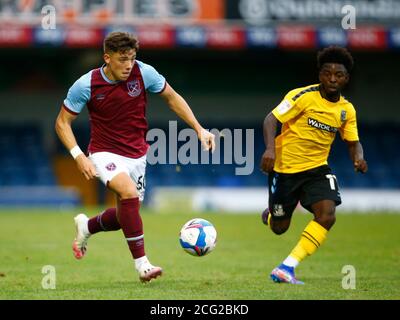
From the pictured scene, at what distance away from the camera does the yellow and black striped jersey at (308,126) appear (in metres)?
9.09

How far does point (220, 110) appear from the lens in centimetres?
2958

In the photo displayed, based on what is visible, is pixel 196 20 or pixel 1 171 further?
pixel 1 171

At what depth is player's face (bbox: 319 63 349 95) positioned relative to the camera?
29.2 ft

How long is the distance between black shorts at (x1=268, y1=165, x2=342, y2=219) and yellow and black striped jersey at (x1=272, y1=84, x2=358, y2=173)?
0.25 feet

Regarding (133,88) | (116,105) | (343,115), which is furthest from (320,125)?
(116,105)

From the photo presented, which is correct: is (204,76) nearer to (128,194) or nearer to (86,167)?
(128,194)

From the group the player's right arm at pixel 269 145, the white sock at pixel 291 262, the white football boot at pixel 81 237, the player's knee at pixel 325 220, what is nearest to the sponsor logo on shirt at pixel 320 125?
the player's right arm at pixel 269 145

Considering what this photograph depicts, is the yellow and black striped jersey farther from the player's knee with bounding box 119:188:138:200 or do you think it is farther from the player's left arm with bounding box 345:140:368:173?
the player's knee with bounding box 119:188:138:200

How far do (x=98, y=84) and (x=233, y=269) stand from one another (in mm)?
2980

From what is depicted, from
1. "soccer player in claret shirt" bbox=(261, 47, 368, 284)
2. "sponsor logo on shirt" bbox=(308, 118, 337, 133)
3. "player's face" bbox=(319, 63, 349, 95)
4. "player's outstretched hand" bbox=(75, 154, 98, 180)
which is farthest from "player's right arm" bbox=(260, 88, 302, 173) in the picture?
"player's outstretched hand" bbox=(75, 154, 98, 180)

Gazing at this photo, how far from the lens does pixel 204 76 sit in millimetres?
29703
